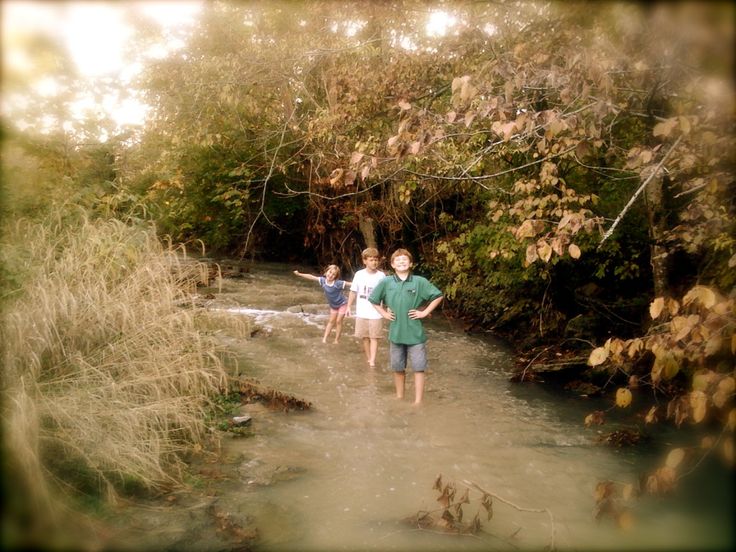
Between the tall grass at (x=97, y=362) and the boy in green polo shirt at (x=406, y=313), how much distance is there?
84.2 inches

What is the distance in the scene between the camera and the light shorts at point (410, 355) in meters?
7.04

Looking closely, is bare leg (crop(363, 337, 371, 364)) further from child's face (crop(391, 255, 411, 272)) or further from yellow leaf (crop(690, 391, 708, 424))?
yellow leaf (crop(690, 391, 708, 424))

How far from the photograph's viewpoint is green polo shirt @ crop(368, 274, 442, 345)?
278 inches

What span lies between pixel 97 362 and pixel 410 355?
351cm

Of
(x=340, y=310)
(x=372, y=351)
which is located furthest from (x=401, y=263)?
(x=340, y=310)

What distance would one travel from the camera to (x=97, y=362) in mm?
5293

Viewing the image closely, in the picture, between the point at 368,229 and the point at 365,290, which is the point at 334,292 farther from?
the point at 368,229

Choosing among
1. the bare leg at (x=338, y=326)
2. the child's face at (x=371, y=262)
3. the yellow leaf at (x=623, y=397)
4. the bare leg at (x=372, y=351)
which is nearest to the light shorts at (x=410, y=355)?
the bare leg at (x=372, y=351)

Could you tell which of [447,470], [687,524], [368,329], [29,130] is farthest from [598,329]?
[687,524]

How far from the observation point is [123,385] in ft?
16.3

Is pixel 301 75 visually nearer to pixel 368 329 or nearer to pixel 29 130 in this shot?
pixel 368 329

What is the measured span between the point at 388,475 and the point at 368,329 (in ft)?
12.9

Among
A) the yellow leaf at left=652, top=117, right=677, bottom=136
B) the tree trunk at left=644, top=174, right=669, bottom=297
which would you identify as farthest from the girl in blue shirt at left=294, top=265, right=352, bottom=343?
the yellow leaf at left=652, top=117, right=677, bottom=136

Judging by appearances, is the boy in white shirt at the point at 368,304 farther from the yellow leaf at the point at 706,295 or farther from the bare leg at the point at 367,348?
the yellow leaf at the point at 706,295
